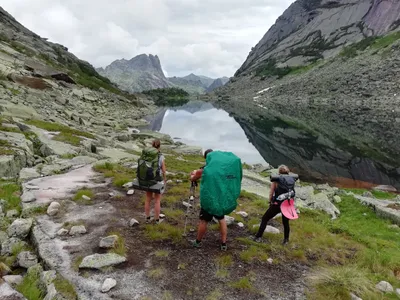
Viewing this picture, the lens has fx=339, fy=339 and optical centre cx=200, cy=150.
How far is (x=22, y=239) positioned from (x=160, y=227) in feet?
14.9

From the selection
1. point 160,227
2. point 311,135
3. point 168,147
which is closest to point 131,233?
point 160,227

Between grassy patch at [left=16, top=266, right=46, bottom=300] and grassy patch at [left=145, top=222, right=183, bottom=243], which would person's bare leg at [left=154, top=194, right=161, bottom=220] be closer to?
grassy patch at [left=145, top=222, right=183, bottom=243]

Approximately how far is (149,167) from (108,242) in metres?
2.94

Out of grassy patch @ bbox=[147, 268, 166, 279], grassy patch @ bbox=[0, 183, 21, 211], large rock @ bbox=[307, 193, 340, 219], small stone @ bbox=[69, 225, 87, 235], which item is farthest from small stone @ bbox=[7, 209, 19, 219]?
large rock @ bbox=[307, 193, 340, 219]

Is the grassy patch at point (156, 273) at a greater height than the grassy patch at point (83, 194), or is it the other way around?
the grassy patch at point (83, 194)

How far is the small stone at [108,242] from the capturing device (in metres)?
10.5

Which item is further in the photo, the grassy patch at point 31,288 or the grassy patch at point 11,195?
the grassy patch at point 11,195

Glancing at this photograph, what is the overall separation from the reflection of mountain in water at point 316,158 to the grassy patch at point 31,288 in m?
33.0

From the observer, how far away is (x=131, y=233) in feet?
39.0

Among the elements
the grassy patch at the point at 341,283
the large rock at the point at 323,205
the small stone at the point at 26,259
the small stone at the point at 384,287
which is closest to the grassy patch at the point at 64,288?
the small stone at the point at 26,259

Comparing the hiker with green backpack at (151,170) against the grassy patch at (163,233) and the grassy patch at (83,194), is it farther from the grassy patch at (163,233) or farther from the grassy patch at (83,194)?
the grassy patch at (83,194)

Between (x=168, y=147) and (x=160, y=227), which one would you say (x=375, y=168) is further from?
(x=160, y=227)

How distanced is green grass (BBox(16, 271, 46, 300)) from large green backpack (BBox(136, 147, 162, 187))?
4638 mm

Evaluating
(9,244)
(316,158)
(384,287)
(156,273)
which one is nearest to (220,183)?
(156,273)
